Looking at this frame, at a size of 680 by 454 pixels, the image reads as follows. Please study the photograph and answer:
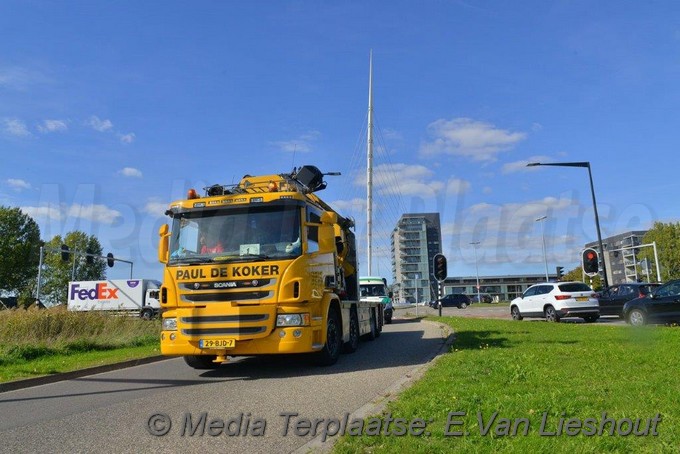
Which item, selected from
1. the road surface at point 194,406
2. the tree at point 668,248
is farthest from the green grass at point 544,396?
the tree at point 668,248

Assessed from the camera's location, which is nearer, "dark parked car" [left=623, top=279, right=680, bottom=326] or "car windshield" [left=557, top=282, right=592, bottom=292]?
"dark parked car" [left=623, top=279, right=680, bottom=326]

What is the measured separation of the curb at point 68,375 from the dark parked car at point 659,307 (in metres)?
14.4

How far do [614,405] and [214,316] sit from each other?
6.11 metres

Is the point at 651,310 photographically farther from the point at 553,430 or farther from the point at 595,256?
the point at 553,430

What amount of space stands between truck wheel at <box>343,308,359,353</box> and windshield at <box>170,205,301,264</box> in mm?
3879

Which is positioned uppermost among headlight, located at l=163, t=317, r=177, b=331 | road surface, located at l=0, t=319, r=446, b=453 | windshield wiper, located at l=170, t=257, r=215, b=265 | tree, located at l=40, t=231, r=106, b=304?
tree, located at l=40, t=231, r=106, b=304

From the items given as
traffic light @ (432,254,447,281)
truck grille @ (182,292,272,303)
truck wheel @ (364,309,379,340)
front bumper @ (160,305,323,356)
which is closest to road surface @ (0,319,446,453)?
front bumper @ (160,305,323,356)

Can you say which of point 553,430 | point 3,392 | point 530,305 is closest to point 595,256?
point 530,305

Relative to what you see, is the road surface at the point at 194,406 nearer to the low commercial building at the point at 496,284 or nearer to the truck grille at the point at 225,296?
the truck grille at the point at 225,296

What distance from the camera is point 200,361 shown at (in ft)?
34.6

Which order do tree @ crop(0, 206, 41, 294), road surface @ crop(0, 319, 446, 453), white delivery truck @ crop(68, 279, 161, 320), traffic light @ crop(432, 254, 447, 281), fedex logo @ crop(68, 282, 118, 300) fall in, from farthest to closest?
tree @ crop(0, 206, 41, 294) < fedex logo @ crop(68, 282, 118, 300) < white delivery truck @ crop(68, 279, 161, 320) < traffic light @ crop(432, 254, 447, 281) < road surface @ crop(0, 319, 446, 453)

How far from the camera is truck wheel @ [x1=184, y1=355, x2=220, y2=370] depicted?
10445mm

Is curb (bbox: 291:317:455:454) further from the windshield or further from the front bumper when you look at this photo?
the windshield

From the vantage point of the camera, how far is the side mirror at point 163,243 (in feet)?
31.8
